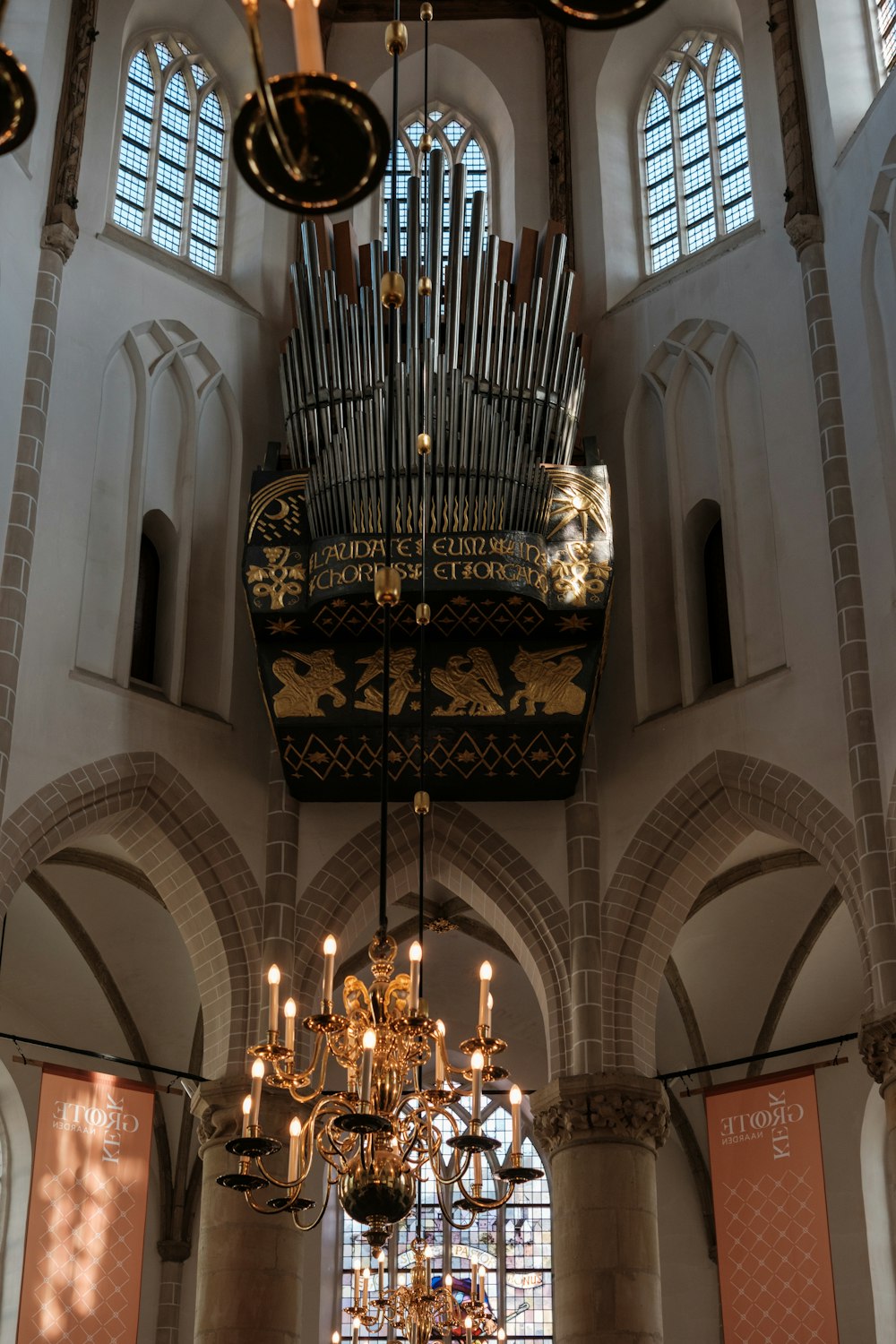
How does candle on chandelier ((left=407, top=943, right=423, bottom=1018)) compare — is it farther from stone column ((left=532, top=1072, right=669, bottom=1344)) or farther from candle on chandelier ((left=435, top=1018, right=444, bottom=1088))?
stone column ((left=532, top=1072, right=669, bottom=1344))

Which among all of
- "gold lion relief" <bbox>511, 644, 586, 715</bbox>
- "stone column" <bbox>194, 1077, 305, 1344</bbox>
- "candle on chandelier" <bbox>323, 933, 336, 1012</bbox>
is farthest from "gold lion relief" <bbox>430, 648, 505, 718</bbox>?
"candle on chandelier" <bbox>323, 933, 336, 1012</bbox>

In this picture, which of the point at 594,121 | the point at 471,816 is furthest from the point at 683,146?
the point at 471,816

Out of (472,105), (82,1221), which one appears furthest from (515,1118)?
(472,105)

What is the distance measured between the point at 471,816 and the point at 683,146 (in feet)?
24.3

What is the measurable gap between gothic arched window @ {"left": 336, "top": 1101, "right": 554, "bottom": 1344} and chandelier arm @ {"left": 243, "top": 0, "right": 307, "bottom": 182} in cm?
1563

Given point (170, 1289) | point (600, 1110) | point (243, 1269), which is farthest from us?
point (170, 1289)

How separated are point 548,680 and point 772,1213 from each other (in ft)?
14.9

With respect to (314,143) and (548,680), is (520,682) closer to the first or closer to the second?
(548,680)

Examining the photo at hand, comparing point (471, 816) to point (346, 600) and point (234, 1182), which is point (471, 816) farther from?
point (234, 1182)

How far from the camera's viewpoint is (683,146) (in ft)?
56.2

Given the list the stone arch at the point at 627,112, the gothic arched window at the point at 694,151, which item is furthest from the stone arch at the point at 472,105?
the gothic arched window at the point at 694,151

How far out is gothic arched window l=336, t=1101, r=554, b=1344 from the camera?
62.8 feet

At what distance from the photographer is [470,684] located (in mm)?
13695

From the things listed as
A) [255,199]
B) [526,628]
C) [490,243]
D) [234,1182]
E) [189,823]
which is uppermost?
[255,199]
